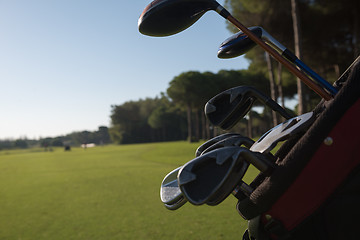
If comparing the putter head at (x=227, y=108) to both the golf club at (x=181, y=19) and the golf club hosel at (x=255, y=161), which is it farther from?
the golf club hosel at (x=255, y=161)

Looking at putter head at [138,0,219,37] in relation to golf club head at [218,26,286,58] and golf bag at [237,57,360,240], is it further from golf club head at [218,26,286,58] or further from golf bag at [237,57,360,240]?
golf bag at [237,57,360,240]

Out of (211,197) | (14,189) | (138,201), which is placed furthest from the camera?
(14,189)

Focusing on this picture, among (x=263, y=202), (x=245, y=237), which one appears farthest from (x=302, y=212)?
(x=245, y=237)

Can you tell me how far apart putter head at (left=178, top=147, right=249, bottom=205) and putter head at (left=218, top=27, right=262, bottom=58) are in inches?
25.9

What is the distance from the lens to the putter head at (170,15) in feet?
2.87

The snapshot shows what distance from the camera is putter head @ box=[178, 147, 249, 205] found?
645 millimetres

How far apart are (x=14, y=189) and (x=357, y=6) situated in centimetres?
1480

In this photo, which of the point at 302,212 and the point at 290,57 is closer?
the point at 302,212

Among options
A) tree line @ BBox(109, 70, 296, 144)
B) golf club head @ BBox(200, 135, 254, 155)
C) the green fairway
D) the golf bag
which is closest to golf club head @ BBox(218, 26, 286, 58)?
golf club head @ BBox(200, 135, 254, 155)

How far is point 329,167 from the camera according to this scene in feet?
2.27

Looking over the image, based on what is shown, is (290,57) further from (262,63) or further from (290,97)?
(290,97)

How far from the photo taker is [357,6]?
12562mm

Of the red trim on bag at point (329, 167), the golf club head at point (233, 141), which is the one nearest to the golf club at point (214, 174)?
the red trim on bag at point (329, 167)

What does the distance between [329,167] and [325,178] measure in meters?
0.03
